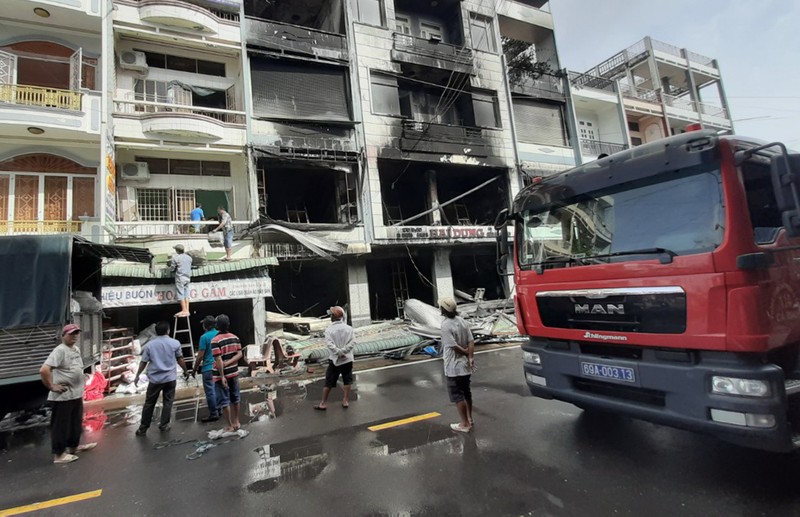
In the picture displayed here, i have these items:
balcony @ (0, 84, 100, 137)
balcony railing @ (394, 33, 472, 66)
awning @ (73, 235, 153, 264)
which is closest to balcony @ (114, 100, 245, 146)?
balcony @ (0, 84, 100, 137)

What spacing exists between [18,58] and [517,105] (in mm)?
18864

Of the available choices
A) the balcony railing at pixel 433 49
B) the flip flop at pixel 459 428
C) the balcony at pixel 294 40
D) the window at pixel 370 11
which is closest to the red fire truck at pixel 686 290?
the flip flop at pixel 459 428

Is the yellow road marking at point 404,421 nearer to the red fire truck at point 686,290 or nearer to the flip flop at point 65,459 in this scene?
the red fire truck at point 686,290

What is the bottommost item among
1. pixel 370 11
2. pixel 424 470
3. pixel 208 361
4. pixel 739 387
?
pixel 424 470

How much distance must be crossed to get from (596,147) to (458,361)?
20.5 meters

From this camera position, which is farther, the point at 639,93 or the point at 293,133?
the point at 639,93

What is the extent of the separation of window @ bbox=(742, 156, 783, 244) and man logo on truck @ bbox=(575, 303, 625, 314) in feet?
3.72

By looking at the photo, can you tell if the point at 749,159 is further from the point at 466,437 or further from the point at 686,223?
the point at 466,437

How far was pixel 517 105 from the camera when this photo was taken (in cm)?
1920

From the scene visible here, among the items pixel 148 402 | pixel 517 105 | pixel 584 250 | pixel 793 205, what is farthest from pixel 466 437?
pixel 517 105

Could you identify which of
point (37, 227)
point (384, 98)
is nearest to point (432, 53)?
point (384, 98)

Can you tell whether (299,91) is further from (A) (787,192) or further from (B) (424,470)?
(A) (787,192)

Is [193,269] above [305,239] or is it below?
below

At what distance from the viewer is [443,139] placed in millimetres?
16594
